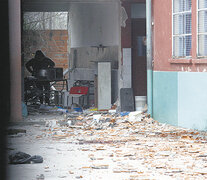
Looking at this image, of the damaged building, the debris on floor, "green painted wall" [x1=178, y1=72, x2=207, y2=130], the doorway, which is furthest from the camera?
the doorway

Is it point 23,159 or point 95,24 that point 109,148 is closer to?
point 23,159

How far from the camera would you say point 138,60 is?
16.7 m

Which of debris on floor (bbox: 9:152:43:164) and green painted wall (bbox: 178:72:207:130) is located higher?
green painted wall (bbox: 178:72:207:130)

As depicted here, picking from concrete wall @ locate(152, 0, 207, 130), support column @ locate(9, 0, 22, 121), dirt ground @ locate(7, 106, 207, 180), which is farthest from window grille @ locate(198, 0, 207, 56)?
support column @ locate(9, 0, 22, 121)

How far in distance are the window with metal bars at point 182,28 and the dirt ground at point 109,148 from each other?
1.80 metres

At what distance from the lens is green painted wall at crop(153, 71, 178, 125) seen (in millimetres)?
12109

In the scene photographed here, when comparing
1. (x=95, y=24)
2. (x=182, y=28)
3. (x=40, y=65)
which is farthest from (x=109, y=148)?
(x=95, y=24)

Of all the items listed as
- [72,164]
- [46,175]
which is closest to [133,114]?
[72,164]

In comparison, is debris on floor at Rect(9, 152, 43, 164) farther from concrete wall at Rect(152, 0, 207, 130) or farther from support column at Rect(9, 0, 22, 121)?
support column at Rect(9, 0, 22, 121)

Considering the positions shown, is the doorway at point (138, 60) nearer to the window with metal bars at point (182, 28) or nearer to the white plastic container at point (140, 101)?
the white plastic container at point (140, 101)

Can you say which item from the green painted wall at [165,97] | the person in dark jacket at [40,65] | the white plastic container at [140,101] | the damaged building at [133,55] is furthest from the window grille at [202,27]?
the person in dark jacket at [40,65]

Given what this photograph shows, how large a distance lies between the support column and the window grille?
4582 mm

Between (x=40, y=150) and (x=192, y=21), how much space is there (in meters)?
4.69

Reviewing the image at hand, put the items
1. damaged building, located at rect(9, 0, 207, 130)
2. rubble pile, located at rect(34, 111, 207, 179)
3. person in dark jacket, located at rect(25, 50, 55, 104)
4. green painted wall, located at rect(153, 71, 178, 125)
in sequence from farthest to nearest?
person in dark jacket, located at rect(25, 50, 55, 104)
green painted wall, located at rect(153, 71, 178, 125)
damaged building, located at rect(9, 0, 207, 130)
rubble pile, located at rect(34, 111, 207, 179)
